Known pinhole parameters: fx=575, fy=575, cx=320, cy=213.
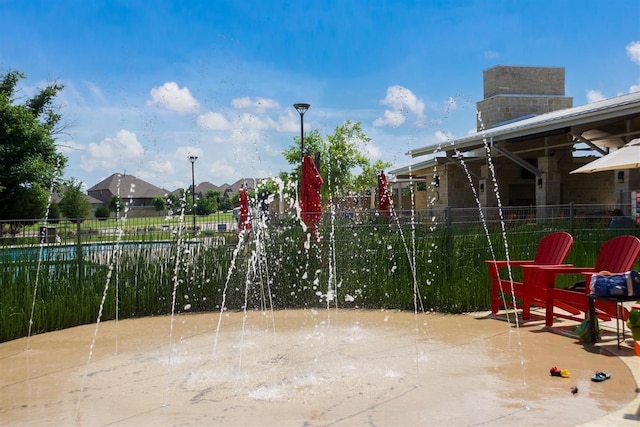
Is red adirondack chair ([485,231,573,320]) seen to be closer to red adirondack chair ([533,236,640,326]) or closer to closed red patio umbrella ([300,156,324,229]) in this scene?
red adirondack chair ([533,236,640,326])

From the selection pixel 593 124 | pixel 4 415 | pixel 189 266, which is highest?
pixel 593 124

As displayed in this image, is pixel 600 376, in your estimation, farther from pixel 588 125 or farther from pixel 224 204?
pixel 224 204

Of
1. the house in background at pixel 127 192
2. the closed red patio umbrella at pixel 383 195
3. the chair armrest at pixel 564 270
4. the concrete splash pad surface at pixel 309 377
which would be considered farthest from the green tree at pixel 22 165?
the house in background at pixel 127 192

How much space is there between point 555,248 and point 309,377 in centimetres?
396

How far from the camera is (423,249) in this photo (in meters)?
8.16

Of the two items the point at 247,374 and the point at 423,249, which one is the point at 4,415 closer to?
the point at 247,374

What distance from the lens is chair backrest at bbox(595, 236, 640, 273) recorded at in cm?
617

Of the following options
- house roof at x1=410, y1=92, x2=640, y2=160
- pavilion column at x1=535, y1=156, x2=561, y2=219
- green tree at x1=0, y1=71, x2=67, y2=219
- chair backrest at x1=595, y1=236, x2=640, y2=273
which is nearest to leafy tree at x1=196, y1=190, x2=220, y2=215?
green tree at x1=0, y1=71, x2=67, y2=219

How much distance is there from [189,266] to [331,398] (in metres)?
4.42

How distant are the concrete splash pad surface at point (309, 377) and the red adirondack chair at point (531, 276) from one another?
0.40 m

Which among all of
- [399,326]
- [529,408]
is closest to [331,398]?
[529,408]

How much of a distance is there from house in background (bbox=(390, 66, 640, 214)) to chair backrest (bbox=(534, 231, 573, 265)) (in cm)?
568

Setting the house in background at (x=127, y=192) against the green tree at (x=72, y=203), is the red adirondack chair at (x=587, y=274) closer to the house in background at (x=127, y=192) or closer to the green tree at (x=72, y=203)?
the green tree at (x=72, y=203)

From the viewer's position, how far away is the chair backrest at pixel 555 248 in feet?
22.7
